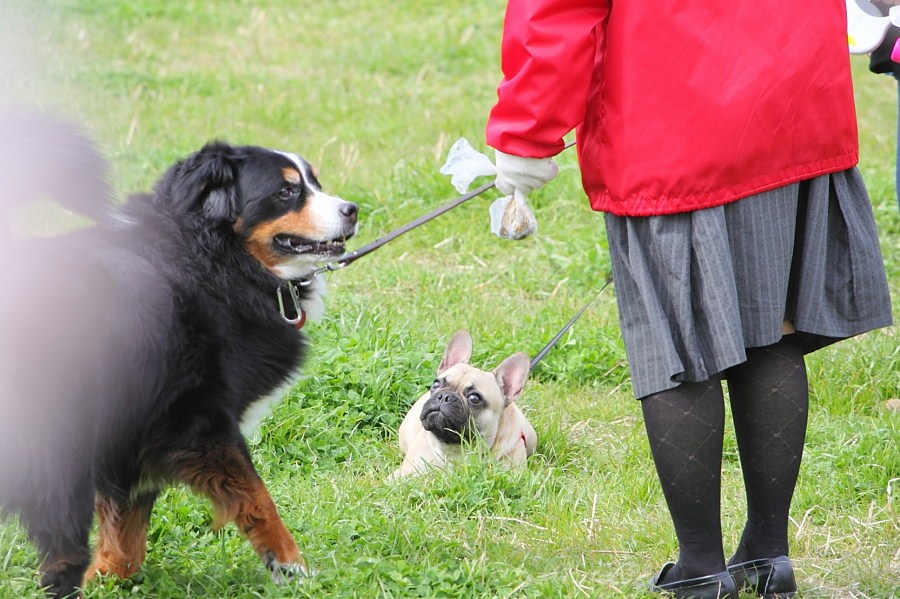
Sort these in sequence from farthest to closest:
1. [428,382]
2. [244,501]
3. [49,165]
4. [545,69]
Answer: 1. [428,382]
2. [244,501]
3. [49,165]
4. [545,69]

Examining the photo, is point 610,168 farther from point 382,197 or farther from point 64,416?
point 382,197

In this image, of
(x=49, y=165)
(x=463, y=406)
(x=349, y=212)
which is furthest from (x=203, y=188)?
(x=463, y=406)

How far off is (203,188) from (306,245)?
1.20ft

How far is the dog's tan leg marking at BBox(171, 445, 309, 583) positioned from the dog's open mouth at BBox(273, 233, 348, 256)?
720 millimetres

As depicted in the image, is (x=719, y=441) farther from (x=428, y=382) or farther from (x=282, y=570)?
(x=428, y=382)

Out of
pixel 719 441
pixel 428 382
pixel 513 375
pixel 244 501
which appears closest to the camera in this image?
pixel 719 441

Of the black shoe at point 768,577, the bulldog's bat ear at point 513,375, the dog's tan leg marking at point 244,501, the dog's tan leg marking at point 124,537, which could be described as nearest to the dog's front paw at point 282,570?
the dog's tan leg marking at point 244,501

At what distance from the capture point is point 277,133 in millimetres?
7066

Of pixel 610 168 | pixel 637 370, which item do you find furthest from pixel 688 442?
pixel 610 168

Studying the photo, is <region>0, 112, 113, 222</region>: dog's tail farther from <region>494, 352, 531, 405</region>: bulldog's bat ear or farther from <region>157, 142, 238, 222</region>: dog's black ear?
<region>494, 352, 531, 405</region>: bulldog's bat ear

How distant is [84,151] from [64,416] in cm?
62

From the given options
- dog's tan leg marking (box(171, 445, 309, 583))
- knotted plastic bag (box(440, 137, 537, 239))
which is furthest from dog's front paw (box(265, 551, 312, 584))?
knotted plastic bag (box(440, 137, 537, 239))

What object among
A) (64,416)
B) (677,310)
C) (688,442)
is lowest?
(688,442)

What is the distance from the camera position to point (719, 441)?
2.40m
